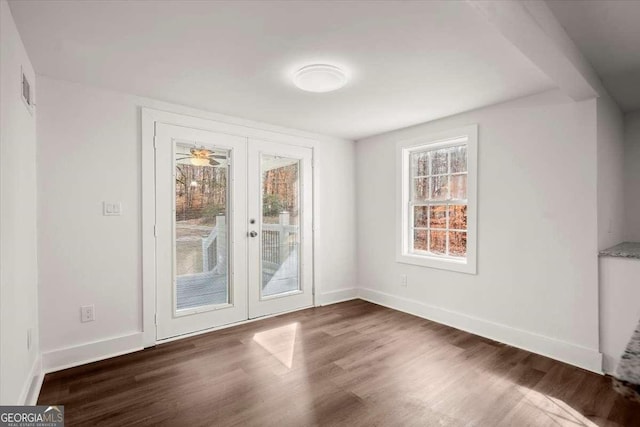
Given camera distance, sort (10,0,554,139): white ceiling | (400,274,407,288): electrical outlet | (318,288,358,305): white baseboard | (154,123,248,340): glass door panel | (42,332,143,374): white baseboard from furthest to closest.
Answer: (318,288,358,305): white baseboard → (400,274,407,288): electrical outlet → (154,123,248,340): glass door panel → (42,332,143,374): white baseboard → (10,0,554,139): white ceiling

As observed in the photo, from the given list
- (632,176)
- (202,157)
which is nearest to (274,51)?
(202,157)

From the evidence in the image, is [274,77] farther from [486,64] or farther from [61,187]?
[61,187]

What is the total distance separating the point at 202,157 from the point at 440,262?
114 inches

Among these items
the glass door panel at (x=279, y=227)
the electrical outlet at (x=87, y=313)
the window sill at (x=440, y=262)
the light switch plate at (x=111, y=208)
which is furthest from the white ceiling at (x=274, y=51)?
the electrical outlet at (x=87, y=313)

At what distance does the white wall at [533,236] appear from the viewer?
104 inches

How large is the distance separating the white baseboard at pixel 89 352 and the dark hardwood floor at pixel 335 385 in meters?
0.09

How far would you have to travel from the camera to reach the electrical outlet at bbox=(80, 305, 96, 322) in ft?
8.86

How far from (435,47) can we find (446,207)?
2.08 m

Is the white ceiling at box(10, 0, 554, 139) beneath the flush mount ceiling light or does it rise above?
above

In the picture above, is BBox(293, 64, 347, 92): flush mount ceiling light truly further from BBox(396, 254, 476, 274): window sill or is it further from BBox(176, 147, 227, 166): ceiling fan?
BBox(396, 254, 476, 274): window sill

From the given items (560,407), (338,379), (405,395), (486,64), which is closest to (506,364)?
(560,407)

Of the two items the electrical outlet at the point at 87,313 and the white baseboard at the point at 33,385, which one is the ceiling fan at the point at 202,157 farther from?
the white baseboard at the point at 33,385

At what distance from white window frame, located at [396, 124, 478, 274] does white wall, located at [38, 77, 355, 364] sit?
269cm

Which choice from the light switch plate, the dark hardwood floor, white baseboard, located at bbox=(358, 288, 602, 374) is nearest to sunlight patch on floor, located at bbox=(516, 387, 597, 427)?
the dark hardwood floor
